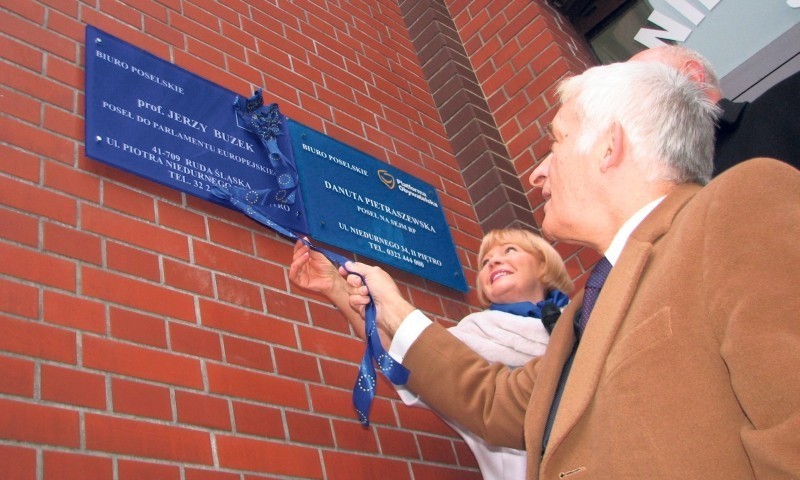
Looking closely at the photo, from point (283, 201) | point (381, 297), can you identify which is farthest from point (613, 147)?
point (283, 201)

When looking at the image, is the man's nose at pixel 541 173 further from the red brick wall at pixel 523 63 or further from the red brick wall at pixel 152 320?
the red brick wall at pixel 523 63

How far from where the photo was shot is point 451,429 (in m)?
2.46

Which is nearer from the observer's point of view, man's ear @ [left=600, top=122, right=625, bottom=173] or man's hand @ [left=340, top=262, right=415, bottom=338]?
man's ear @ [left=600, top=122, right=625, bottom=173]

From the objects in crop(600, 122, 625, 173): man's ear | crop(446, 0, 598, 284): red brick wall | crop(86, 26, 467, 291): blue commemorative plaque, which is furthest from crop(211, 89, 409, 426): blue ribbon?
crop(446, 0, 598, 284): red brick wall

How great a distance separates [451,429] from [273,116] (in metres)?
1.16

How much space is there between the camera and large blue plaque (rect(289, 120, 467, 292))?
2.60 meters

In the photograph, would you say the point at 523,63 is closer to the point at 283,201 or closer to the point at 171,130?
the point at 283,201

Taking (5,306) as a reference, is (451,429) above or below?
below

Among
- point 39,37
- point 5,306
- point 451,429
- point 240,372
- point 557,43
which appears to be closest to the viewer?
point 5,306

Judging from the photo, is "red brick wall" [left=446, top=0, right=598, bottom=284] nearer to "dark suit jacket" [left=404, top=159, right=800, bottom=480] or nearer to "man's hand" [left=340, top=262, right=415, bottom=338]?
"man's hand" [left=340, top=262, right=415, bottom=338]

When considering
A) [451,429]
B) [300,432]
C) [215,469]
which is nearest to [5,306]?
[215,469]

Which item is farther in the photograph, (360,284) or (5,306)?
(360,284)

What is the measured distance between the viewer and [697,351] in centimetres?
125

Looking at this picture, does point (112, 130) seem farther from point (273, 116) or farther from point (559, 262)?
point (559, 262)
